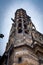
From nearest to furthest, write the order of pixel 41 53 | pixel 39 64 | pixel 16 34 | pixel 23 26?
pixel 39 64 → pixel 41 53 → pixel 16 34 → pixel 23 26

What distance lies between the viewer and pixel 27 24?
32.8m

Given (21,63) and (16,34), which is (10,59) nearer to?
(21,63)

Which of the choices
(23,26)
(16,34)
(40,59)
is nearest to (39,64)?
(40,59)

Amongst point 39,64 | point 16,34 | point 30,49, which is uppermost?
point 16,34

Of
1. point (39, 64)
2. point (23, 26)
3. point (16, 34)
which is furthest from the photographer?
point (23, 26)

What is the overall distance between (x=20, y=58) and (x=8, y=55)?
306 cm

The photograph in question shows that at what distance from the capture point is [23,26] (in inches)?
1235

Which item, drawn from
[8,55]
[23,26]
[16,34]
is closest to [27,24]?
[23,26]

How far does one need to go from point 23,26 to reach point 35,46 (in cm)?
905

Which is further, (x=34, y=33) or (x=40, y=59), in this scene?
(x=34, y=33)

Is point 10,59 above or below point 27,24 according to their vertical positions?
below

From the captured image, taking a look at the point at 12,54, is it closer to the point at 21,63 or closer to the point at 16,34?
the point at 21,63

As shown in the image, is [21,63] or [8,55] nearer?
[21,63]

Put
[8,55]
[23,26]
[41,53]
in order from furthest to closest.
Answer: [23,26]
[8,55]
[41,53]
